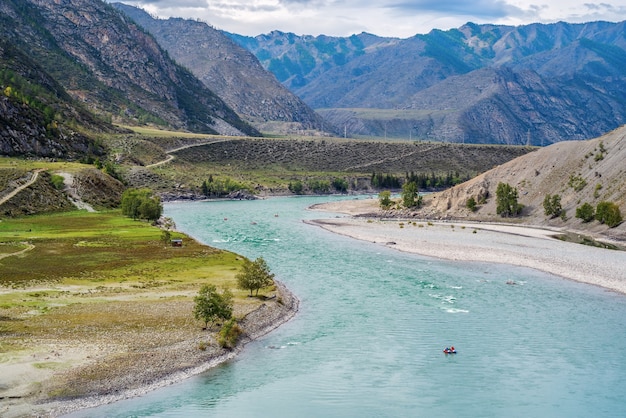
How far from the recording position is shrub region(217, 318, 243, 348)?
51.2 m

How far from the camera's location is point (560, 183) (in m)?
137

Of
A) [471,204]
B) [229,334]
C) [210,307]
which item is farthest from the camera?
[471,204]

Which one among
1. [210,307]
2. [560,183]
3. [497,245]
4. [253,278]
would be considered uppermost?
[560,183]

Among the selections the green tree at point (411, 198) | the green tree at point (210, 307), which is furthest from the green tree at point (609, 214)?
the green tree at point (210, 307)

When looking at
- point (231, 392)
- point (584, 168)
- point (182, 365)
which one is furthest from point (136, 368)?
point (584, 168)

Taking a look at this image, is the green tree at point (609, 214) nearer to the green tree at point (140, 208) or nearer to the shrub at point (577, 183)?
the shrub at point (577, 183)

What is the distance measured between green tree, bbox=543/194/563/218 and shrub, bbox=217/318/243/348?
8961 cm

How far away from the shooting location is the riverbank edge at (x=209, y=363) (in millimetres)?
39500

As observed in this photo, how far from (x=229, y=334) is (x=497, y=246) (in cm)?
6112

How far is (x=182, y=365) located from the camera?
46.8 meters

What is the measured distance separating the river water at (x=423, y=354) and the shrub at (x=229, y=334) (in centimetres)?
141

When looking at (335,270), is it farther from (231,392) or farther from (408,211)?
(408,211)

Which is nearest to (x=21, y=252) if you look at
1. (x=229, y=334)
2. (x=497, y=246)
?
(x=229, y=334)

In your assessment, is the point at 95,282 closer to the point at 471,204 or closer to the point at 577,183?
the point at 577,183
